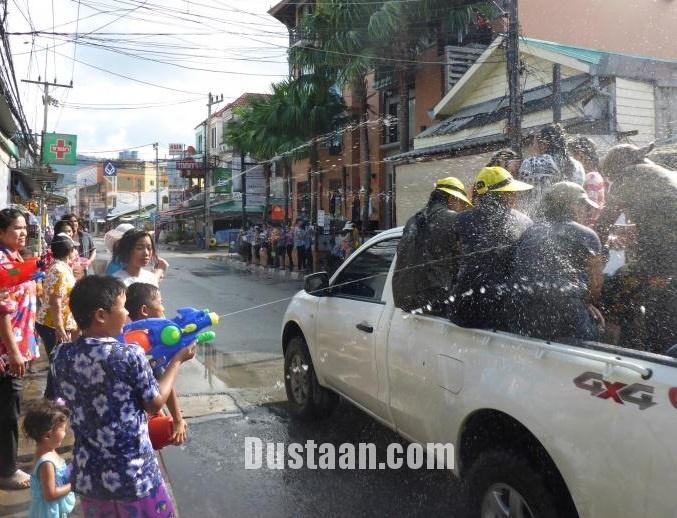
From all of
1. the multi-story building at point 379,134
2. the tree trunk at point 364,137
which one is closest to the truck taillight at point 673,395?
the multi-story building at point 379,134

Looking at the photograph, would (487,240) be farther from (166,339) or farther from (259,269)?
(259,269)

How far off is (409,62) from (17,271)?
14.8 metres

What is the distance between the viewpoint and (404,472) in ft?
12.5

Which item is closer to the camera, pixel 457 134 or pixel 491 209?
pixel 491 209

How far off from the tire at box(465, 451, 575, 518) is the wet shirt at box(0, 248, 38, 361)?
2.58 meters

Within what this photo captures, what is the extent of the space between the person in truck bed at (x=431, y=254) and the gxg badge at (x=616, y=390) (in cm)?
104

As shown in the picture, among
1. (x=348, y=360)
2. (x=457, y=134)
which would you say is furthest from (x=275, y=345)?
(x=457, y=134)

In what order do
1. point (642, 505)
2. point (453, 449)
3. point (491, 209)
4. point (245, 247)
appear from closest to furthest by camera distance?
point (642, 505) → point (453, 449) → point (491, 209) → point (245, 247)

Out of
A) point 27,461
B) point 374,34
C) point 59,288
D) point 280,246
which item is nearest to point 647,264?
point 59,288

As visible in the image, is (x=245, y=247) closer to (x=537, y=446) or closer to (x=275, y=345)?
(x=275, y=345)

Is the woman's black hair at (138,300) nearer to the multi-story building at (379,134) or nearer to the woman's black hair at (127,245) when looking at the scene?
the woman's black hair at (127,245)

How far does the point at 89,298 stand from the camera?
6.81ft

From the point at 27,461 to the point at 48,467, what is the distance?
173 cm

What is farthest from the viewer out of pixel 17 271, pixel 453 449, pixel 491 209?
pixel 17 271
